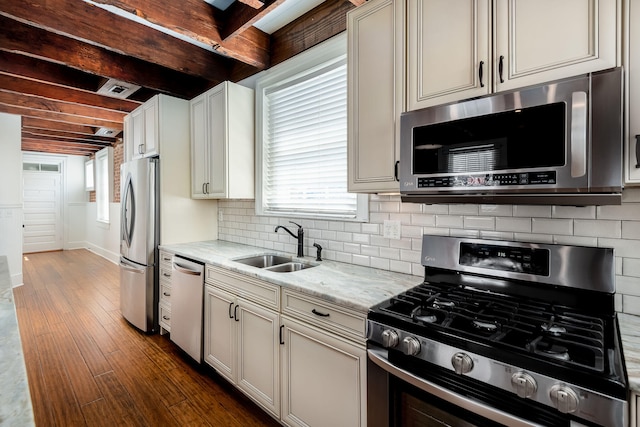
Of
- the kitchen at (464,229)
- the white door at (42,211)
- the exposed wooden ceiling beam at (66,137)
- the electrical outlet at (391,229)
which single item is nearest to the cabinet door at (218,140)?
the kitchen at (464,229)

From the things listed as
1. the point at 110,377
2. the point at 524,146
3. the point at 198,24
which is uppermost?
the point at 198,24

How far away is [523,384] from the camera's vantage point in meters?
0.94

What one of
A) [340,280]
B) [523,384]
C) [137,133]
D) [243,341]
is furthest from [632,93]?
[137,133]

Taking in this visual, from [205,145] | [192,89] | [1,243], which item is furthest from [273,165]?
[1,243]

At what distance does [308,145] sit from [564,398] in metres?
2.17

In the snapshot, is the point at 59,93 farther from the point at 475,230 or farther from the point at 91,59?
the point at 475,230

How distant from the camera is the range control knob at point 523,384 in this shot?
0.93 metres

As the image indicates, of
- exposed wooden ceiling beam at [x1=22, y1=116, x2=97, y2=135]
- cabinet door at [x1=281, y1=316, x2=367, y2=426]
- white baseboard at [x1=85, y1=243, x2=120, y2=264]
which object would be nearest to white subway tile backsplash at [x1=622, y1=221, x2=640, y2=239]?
cabinet door at [x1=281, y1=316, x2=367, y2=426]

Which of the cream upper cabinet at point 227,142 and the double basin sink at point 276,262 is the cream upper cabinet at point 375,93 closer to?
the double basin sink at point 276,262

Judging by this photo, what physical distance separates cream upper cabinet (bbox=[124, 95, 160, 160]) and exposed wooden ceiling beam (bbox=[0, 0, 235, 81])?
1.76 feet

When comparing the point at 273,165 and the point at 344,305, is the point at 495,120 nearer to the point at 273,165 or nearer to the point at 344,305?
the point at 344,305

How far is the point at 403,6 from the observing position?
1606mm

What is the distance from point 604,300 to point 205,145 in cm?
305

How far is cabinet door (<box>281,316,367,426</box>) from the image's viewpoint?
1469 mm
